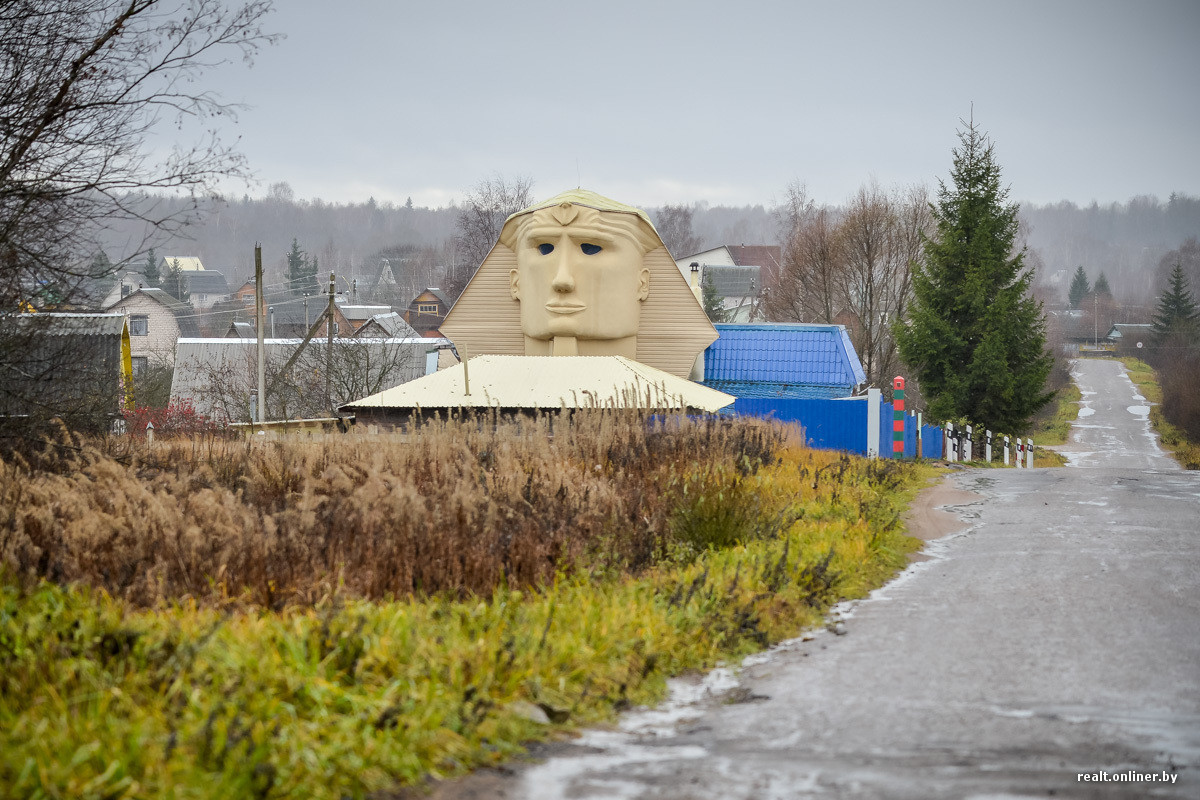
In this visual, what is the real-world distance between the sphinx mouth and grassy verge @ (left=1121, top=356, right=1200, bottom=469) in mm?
21865

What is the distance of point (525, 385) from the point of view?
816 inches

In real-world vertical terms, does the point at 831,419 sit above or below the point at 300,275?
below

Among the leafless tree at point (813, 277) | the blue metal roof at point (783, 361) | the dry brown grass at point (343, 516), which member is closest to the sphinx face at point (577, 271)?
the blue metal roof at point (783, 361)

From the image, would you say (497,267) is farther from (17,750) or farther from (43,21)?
(17,750)

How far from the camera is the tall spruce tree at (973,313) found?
31609 millimetres

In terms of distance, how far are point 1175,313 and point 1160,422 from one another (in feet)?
75.0

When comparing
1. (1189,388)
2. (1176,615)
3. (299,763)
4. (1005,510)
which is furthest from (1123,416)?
(299,763)

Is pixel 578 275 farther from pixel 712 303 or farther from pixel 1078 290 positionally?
pixel 1078 290

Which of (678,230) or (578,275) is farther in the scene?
(678,230)

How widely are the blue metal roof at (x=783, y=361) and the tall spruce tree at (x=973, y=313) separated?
203 inches

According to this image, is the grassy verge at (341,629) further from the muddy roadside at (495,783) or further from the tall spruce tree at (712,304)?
the tall spruce tree at (712,304)

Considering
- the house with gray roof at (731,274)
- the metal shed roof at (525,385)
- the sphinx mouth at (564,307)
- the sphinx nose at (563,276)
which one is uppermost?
the house with gray roof at (731,274)

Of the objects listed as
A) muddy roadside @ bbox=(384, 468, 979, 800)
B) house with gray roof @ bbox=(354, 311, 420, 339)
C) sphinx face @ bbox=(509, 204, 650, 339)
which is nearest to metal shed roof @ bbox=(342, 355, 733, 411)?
sphinx face @ bbox=(509, 204, 650, 339)

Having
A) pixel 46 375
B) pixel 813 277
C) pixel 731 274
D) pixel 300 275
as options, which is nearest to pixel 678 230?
pixel 731 274
